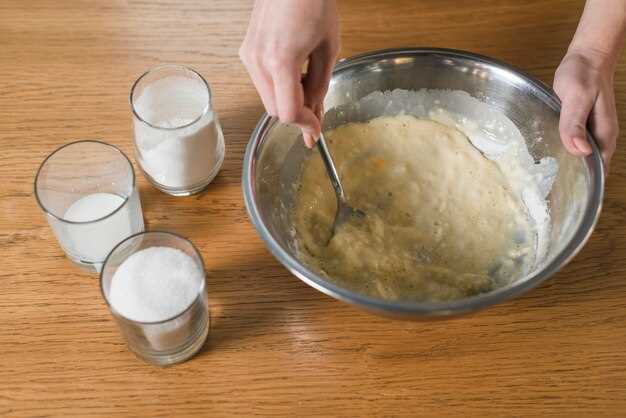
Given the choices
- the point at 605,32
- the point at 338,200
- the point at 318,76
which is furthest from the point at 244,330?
the point at 605,32

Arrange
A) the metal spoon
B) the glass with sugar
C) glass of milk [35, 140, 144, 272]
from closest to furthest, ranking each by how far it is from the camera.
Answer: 1. the glass with sugar
2. glass of milk [35, 140, 144, 272]
3. the metal spoon

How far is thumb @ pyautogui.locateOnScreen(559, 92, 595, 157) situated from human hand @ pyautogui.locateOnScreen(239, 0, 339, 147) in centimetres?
35

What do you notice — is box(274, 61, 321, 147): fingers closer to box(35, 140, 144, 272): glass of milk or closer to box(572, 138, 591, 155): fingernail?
box(35, 140, 144, 272): glass of milk

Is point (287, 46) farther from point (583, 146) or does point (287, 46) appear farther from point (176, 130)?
point (583, 146)

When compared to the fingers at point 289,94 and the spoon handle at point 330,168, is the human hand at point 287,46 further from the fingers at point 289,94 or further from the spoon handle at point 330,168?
the spoon handle at point 330,168

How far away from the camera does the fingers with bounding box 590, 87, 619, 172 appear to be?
1026mm

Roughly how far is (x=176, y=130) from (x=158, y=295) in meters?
0.25

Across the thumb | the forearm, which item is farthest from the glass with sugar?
the forearm

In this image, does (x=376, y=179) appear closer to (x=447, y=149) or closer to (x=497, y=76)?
(x=447, y=149)

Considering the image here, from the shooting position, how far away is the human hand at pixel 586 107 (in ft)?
3.34

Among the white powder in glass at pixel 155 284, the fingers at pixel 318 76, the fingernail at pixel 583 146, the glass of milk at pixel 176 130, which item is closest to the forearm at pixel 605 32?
the fingernail at pixel 583 146

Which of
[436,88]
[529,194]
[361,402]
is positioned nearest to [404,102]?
[436,88]

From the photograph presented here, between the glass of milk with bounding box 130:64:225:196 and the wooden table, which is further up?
the glass of milk with bounding box 130:64:225:196

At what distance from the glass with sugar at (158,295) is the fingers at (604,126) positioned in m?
0.58
